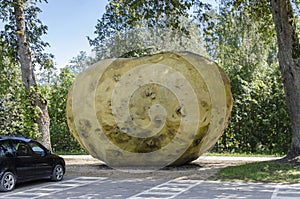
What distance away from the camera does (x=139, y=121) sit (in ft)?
35.4

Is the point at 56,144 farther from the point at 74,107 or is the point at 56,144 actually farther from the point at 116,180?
Answer: the point at 116,180

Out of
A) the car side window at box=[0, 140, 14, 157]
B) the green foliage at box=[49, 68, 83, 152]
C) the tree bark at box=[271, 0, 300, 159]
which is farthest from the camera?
the green foliage at box=[49, 68, 83, 152]

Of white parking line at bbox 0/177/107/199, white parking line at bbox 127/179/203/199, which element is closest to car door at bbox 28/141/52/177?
white parking line at bbox 0/177/107/199

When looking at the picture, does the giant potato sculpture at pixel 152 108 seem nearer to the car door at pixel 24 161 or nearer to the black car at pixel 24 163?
the black car at pixel 24 163

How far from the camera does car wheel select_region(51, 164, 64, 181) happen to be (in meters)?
10.0

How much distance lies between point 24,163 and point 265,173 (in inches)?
247

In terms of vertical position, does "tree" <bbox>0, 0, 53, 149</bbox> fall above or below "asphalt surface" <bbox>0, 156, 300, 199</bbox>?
above

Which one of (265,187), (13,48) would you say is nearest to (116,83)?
(265,187)

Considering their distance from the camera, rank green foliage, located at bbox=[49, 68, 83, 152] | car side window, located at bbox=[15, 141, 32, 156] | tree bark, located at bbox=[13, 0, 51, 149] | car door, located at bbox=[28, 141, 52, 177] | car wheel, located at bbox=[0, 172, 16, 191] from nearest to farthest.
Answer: car wheel, located at bbox=[0, 172, 16, 191] → car side window, located at bbox=[15, 141, 32, 156] → car door, located at bbox=[28, 141, 52, 177] → tree bark, located at bbox=[13, 0, 51, 149] → green foliage, located at bbox=[49, 68, 83, 152]

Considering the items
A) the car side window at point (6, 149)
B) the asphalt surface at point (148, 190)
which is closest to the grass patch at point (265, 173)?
the asphalt surface at point (148, 190)

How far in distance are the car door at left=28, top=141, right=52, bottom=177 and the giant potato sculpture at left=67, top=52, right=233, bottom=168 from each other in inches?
63.9

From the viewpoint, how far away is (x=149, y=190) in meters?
8.40

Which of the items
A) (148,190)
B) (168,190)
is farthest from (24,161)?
(168,190)

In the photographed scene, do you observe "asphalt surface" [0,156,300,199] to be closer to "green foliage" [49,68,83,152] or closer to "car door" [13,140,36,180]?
"car door" [13,140,36,180]
